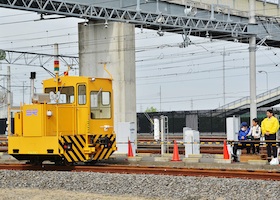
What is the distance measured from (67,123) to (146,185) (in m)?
5.36

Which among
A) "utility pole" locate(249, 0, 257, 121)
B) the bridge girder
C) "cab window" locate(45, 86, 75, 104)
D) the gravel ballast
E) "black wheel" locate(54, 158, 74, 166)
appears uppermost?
the bridge girder

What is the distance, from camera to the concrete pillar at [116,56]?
34.3 meters

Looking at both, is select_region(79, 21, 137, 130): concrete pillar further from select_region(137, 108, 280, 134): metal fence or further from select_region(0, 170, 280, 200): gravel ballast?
select_region(137, 108, 280, 134): metal fence

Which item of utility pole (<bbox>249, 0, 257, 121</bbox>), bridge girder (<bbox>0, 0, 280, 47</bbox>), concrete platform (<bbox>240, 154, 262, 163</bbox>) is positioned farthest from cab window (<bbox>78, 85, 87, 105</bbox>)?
utility pole (<bbox>249, 0, 257, 121</bbox>)

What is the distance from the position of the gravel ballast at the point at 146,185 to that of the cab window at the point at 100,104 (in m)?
2.89

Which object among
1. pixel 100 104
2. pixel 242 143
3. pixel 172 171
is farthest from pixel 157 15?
pixel 172 171

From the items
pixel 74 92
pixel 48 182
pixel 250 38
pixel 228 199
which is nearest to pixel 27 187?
pixel 48 182

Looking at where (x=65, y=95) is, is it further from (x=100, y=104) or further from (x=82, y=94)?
(x=100, y=104)

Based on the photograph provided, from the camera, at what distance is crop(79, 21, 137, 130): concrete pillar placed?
34344 mm

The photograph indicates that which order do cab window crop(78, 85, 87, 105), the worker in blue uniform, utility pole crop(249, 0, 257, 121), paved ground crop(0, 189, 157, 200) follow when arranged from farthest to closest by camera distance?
utility pole crop(249, 0, 257, 121) < the worker in blue uniform < cab window crop(78, 85, 87, 105) < paved ground crop(0, 189, 157, 200)

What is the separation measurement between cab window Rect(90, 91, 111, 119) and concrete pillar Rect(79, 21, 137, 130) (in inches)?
544

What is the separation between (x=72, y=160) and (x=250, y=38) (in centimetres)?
2371

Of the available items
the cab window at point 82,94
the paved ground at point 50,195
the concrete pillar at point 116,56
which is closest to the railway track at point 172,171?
the cab window at point 82,94

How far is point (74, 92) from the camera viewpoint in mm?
19781
